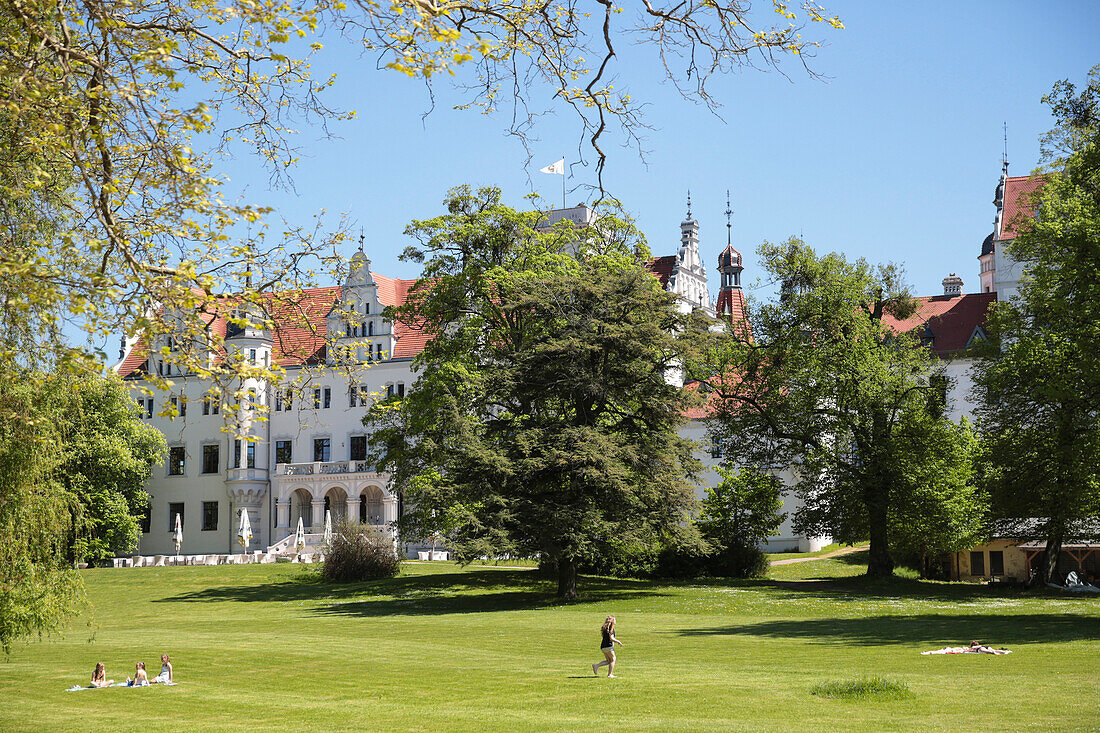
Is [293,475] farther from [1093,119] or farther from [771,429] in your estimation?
[1093,119]

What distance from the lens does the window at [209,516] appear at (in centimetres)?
7212

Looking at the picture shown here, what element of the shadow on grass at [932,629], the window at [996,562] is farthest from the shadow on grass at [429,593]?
the window at [996,562]

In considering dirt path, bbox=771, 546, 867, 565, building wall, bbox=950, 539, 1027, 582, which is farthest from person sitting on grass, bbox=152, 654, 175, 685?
building wall, bbox=950, 539, 1027, 582

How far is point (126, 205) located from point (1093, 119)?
29.2 m

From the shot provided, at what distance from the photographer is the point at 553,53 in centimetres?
1052

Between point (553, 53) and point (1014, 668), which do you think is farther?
point (1014, 668)

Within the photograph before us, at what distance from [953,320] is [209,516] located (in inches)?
1987

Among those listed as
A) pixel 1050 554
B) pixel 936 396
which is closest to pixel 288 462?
pixel 936 396

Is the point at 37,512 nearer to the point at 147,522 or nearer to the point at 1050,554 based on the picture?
the point at 1050,554

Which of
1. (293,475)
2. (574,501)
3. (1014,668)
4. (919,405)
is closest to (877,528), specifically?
(919,405)

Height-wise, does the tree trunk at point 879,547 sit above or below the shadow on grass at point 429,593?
above

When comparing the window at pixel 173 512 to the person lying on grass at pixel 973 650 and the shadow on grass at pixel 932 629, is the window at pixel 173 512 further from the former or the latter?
the person lying on grass at pixel 973 650

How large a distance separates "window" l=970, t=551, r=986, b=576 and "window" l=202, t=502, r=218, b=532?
47.5m

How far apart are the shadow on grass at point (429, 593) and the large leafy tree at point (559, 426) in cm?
250
